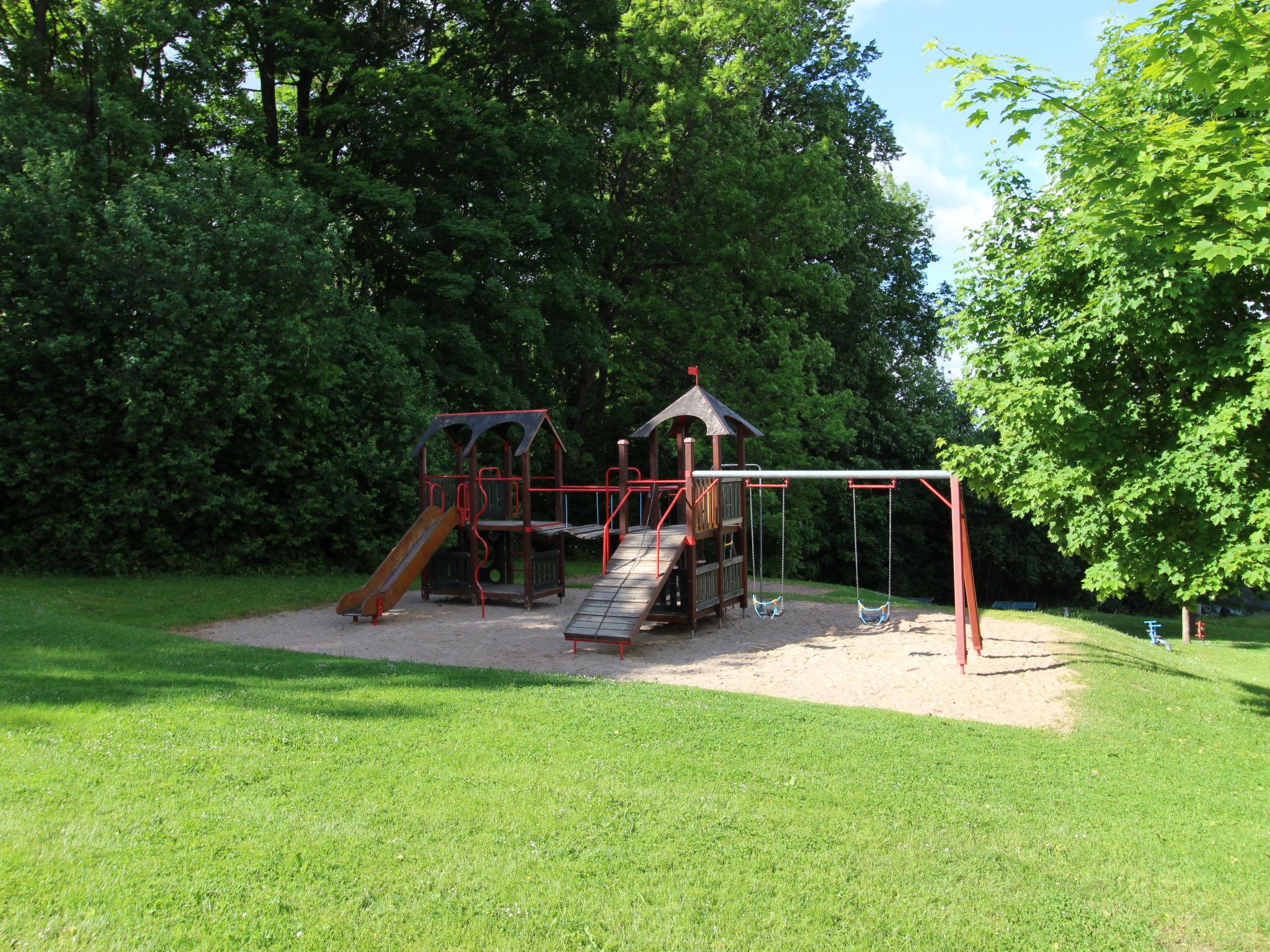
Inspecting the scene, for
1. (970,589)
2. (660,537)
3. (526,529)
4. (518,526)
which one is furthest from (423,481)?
(970,589)

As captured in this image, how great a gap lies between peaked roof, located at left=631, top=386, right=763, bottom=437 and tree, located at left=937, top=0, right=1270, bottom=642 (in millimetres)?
4324

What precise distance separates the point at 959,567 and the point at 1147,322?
411cm

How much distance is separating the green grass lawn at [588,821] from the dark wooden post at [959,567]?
215cm

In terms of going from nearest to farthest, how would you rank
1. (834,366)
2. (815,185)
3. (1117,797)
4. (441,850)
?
(441,850) < (1117,797) < (815,185) < (834,366)

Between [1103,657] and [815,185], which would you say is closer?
A: [1103,657]

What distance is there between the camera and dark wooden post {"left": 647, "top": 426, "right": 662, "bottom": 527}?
52.0 ft

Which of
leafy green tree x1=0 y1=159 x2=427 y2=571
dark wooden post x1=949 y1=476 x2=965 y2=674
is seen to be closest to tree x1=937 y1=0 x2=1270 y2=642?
dark wooden post x1=949 y1=476 x2=965 y2=674

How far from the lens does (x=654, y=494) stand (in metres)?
15.8

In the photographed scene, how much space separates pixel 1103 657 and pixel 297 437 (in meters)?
17.1

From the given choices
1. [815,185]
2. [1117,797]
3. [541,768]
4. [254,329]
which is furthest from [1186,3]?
[815,185]

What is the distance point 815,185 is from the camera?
26.5m

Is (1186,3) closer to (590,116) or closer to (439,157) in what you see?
(439,157)

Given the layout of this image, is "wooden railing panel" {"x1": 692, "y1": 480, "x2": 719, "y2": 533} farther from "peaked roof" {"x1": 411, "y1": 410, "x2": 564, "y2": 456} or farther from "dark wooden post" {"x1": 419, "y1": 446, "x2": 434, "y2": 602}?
"dark wooden post" {"x1": 419, "y1": 446, "x2": 434, "y2": 602}

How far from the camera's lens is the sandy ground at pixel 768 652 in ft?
33.7
